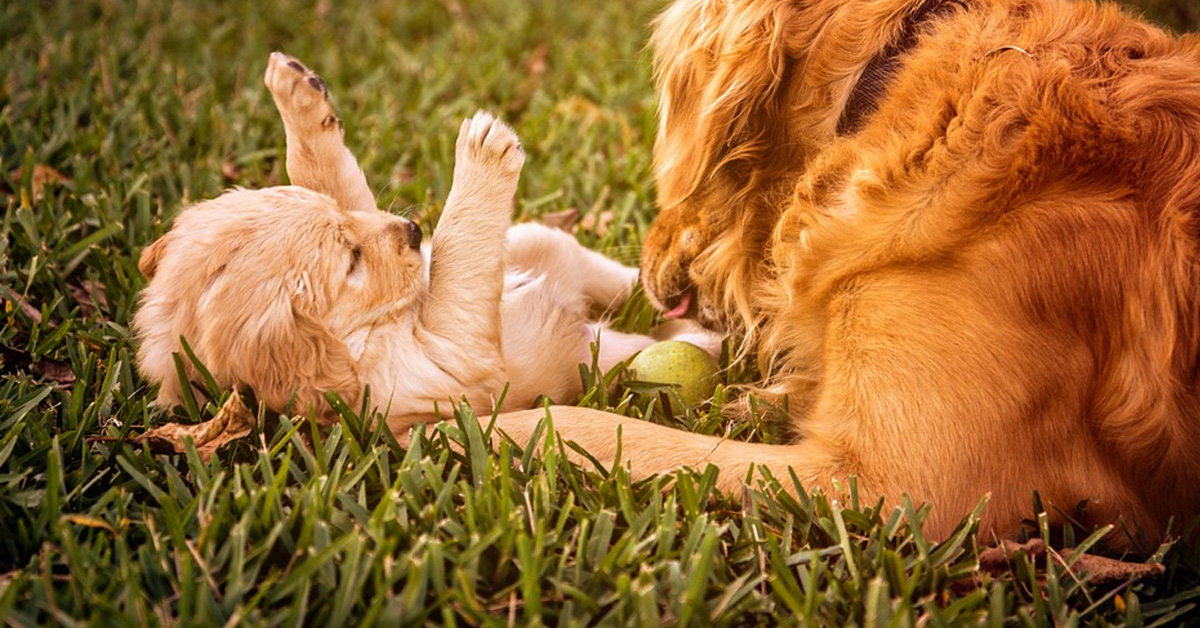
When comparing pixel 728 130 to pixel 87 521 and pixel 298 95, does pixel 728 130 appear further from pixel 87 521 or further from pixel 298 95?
pixel 87 521

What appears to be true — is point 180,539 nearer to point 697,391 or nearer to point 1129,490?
point 697,391

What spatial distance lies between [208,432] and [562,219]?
5.34 ft

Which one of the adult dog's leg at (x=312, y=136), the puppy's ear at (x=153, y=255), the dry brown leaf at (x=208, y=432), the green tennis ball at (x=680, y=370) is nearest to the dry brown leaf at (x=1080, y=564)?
the green tennis ball at (x=680, y=370)

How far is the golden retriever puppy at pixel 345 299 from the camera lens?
2297 millimetres

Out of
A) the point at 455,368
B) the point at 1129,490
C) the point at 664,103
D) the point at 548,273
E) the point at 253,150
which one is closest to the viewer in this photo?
the point at 1129,490

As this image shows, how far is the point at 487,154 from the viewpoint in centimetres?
261

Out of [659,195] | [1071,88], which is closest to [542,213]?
[659,195]

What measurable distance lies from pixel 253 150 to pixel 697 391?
215 cm

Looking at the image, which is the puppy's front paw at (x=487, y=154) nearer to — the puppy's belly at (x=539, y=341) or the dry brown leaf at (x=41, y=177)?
the puppy's belly at (x=539, y=341)

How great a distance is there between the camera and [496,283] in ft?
8.21

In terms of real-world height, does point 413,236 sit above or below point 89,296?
above

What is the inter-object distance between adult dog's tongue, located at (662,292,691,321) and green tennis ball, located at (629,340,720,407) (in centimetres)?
15

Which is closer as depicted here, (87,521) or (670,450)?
(87,521)

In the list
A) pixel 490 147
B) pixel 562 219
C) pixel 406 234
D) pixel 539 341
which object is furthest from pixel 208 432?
pixel 562 219
